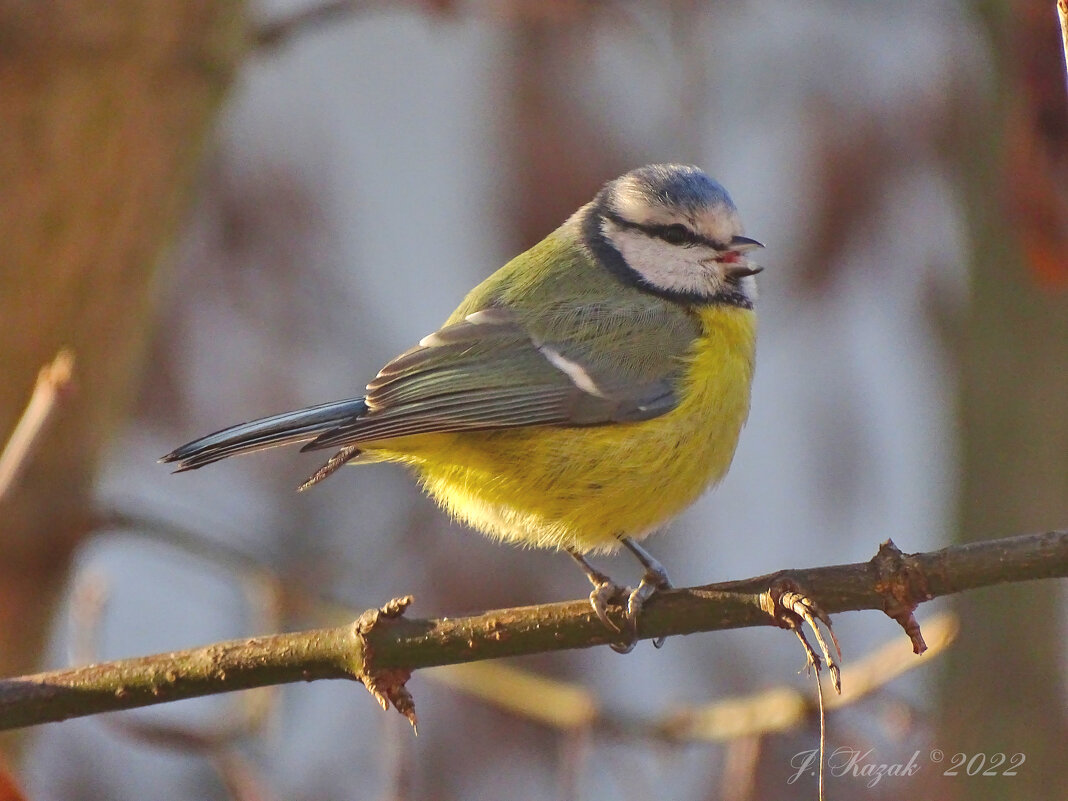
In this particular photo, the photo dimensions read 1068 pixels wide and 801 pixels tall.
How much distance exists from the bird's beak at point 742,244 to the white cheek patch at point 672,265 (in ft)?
0.16

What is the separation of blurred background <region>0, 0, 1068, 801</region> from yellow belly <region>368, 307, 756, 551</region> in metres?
0.39

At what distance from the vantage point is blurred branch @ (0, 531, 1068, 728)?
140cm

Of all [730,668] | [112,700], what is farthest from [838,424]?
[112,700]

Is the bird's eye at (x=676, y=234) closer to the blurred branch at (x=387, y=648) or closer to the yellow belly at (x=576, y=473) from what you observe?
the yellow belly at (x=576, y=473)

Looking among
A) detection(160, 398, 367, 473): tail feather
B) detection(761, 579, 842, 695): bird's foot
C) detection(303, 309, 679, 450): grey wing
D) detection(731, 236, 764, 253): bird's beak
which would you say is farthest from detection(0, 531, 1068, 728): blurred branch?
detection(731, 236, 764, 253): bird's beak

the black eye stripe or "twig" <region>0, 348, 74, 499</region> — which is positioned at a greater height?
the black eye stripe

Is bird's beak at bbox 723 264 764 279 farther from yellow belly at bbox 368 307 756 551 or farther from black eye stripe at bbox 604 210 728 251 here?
yellow belly at bbox 368 307 756 551

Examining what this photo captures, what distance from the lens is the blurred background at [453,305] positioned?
2.22 m

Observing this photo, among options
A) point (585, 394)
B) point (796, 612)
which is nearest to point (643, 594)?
point (796, 612)

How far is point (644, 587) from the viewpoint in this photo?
5.67ft

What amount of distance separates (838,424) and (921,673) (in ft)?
3.15

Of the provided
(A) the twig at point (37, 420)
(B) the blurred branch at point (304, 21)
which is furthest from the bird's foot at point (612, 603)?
(B) the blurred branch at point (304, 21)

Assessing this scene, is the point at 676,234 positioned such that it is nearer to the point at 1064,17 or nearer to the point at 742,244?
the point at 742,244

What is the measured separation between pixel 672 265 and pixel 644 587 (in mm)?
902
